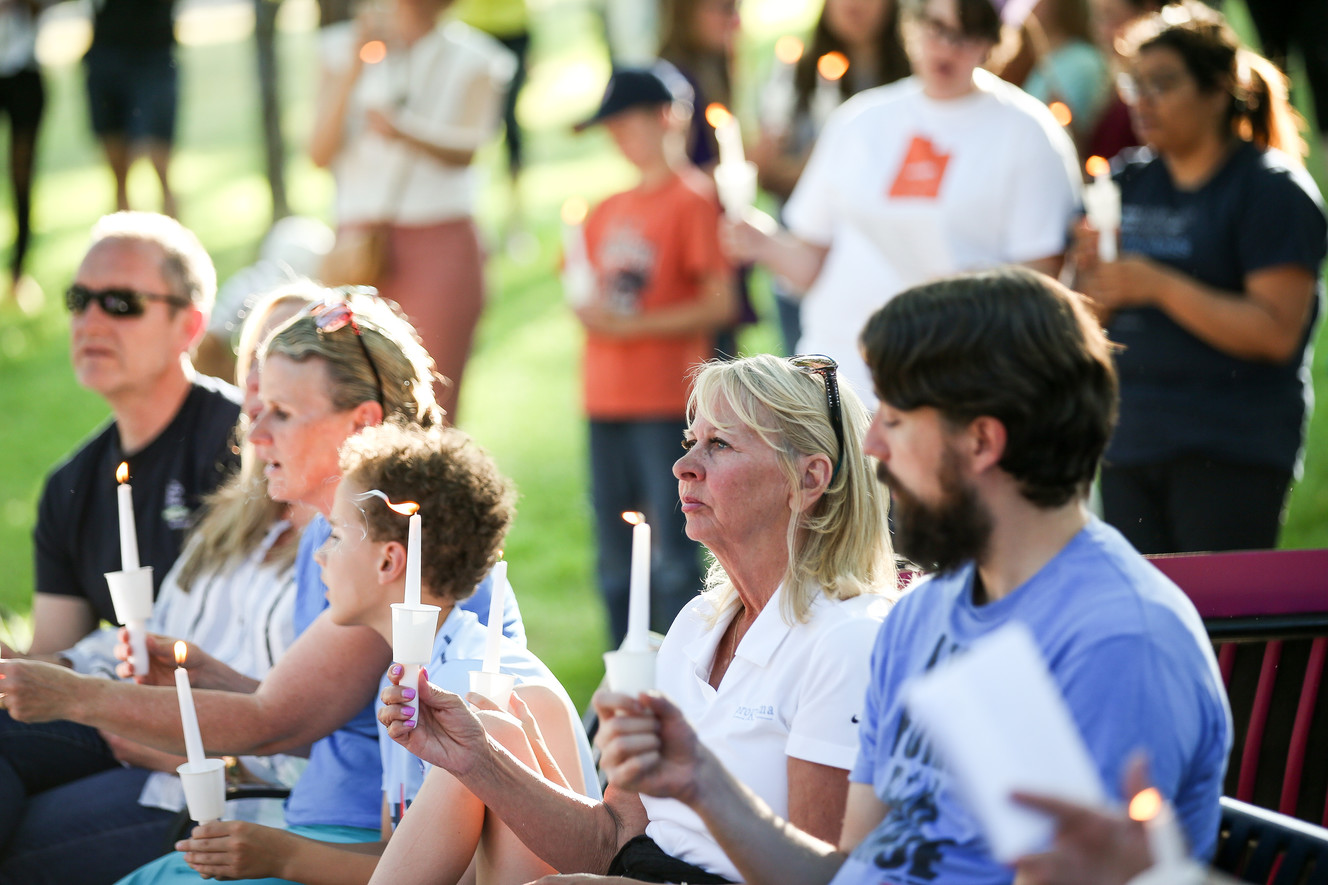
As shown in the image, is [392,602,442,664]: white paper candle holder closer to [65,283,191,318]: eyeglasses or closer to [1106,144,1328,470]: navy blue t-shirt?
[65,283,191,318]: eyeglasses

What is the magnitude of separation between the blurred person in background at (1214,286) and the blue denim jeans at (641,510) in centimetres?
168

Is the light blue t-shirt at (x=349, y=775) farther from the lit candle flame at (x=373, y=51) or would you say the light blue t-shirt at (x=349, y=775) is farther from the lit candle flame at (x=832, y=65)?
the lit candle flame at (x=373, y=51)

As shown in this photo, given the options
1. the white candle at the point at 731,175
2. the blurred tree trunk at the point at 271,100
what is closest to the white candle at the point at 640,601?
the white candle at the point at 731,175

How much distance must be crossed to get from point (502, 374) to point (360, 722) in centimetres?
657

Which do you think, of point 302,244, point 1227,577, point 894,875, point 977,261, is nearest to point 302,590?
point 894,875

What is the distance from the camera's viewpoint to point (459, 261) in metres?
5.96

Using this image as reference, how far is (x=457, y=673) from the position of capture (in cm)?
270

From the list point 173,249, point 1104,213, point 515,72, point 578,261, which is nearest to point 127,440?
point 173,249

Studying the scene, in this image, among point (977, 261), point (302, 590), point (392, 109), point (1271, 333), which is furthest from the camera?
point (392, 109)

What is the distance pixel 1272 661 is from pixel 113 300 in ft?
9.79

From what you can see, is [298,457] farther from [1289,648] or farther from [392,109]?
[392,109]

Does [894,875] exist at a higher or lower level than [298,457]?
lower

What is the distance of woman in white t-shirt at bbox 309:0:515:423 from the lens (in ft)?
19.4

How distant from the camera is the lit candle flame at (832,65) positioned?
17.9 feet
